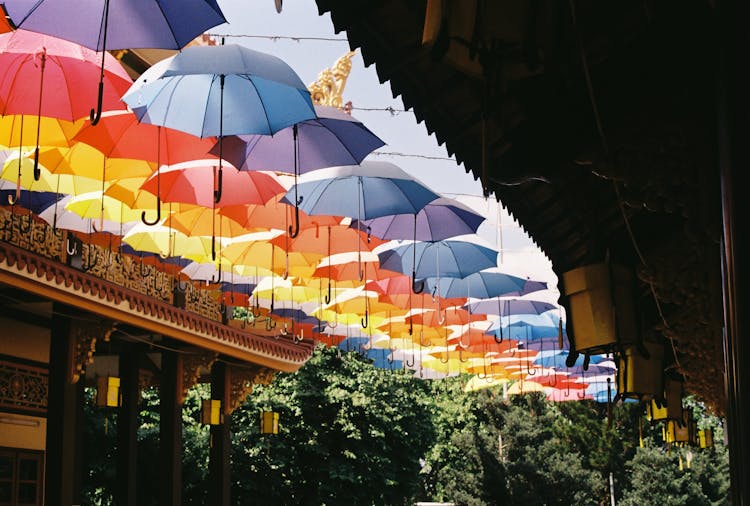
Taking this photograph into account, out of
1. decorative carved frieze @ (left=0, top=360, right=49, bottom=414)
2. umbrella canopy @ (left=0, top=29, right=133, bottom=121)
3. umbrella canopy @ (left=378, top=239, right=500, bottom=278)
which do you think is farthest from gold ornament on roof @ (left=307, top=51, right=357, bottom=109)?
umbrella canopy @ (left=0, top=29, right=133, bottom=121)

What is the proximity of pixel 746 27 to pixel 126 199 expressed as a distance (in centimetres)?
850

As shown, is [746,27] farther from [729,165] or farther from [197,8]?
[197,8]

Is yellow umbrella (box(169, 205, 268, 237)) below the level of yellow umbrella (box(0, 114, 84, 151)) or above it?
below

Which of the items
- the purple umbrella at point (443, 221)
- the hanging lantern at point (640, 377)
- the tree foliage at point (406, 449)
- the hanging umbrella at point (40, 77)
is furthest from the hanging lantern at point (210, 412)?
the hanging lantern at point (640, 377)

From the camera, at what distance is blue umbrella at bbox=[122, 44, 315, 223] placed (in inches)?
280

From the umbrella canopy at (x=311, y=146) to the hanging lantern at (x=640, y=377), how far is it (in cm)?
347

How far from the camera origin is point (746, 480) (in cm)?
192

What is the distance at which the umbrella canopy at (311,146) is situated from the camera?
8.16 metres

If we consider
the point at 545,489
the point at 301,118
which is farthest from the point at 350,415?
the point at 301,118

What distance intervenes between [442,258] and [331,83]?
334 centimetres

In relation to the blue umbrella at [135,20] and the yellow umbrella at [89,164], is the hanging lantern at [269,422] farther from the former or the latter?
the blue umbrella at [135,20]

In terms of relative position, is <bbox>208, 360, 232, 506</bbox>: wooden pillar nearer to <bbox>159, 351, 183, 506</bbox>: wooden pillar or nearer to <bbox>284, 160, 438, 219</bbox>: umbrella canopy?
<bbox>159, 351, 183, 506</bbox>: wooden pillar

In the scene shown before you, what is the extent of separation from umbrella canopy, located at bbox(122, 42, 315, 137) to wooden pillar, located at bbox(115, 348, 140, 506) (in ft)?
19.4

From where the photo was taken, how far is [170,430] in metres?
12.1
